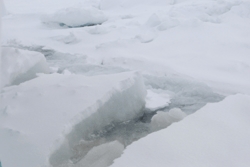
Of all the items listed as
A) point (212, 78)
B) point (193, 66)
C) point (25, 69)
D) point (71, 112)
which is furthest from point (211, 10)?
point (71, 112)

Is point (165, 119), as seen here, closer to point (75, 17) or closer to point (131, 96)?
point (131, 96)

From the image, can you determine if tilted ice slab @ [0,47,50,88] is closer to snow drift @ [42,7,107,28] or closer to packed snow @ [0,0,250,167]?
packed snow @ [0,0,250,167]

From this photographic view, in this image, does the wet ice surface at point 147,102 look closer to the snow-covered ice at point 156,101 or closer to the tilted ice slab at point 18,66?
the snow-covered ice at point 156,101

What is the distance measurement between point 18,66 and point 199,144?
84.4 inches

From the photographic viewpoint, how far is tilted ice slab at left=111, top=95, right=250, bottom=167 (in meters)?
1.65

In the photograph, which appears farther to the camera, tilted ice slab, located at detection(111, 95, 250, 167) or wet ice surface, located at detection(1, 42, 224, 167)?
wet ice surface, located at detection(1, 42, 224, 167)

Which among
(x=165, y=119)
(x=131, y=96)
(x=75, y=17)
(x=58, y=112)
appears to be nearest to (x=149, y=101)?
(x=131, y=96)

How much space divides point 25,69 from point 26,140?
1432mm

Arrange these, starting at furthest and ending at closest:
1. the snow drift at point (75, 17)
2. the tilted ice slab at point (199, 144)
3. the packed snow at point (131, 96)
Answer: the snow drift at point (75, 17) → the packed snow at point (131, 96) → the tilted ice slab at point (199, 144)

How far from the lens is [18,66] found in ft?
10.4

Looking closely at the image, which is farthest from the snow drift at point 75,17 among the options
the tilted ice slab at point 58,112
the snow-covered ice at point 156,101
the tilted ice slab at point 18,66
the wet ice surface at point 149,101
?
the tilted ice slab at point 58,112

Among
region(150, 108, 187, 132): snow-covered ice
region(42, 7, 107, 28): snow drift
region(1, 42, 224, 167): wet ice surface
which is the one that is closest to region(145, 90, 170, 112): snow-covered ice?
region(1, 42, 224, 167): wet ice surface

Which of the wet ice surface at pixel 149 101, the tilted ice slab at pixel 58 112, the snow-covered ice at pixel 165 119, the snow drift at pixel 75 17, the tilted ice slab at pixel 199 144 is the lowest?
the snow drift at pixel 75 17

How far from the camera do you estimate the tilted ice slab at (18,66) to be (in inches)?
121
